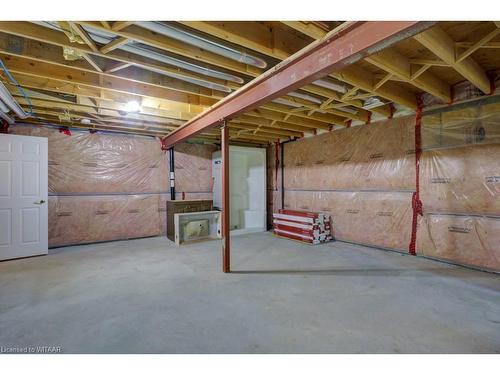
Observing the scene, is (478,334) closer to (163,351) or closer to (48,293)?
(163,351)

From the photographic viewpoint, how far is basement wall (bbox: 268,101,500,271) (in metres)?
3.21

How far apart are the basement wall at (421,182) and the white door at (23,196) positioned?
16.3ft

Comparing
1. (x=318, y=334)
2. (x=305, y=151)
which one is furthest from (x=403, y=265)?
(x=305, y=151)

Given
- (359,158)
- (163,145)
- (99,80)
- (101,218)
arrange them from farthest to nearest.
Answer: (163,145) < (101,218) < (359,158) < (99,80)

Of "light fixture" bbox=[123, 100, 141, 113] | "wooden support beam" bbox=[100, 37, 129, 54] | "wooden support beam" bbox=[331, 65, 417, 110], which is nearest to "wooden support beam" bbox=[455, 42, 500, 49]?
"wooden support beam" bbox=[331, 65, 417, 110]

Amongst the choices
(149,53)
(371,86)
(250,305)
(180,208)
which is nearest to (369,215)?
(371,86)

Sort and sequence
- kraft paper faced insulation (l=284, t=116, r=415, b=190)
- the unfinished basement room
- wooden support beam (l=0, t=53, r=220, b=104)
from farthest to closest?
kraft paper faced insulation (l=284, t=116, r=415, b=190)
wooden support beam (l=0, t=53, r=220, b=104)
the unfinished basement room

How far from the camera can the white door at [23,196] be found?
3.86 m

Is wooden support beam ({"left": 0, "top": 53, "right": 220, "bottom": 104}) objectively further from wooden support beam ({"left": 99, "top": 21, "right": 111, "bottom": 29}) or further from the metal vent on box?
the metal vent on box

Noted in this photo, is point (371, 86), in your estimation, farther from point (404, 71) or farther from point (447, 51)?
point (447, 51)

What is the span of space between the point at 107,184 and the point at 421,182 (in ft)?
18.7

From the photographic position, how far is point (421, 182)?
3.82m

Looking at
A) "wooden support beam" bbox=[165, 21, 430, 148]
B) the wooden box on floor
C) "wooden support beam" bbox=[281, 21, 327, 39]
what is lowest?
the wooden box on floor

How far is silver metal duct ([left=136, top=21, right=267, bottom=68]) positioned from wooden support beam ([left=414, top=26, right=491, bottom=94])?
1314 mm
